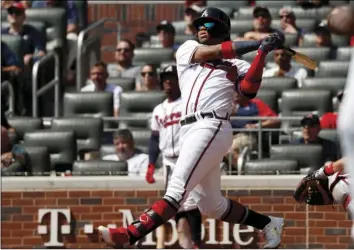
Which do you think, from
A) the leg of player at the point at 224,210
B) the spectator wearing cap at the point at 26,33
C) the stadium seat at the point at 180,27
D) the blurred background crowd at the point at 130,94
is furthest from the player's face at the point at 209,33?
the stadium seat at the point at 180,27

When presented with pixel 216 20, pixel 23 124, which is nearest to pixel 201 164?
pixel 216 20

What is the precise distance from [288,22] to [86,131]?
10.3 ft

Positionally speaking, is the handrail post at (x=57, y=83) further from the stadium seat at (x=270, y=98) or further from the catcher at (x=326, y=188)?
the catcher at (x=326, y=188)

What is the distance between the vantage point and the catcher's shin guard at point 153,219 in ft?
25.9

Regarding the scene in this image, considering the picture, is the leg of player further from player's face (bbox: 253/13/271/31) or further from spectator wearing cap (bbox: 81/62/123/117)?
player's face (bbox: 253/13/271/31)

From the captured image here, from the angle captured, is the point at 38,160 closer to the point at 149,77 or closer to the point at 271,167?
the point at 149,77

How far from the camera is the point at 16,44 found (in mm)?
13375

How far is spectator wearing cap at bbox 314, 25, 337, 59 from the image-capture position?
13.1 m

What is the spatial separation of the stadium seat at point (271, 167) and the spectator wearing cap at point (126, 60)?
9.15 ft

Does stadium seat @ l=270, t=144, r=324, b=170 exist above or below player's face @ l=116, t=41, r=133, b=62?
below

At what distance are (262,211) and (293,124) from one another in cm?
118

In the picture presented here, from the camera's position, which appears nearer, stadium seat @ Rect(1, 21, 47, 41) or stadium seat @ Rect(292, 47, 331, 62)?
stadium seat @ Rect(292, 47, 331, 62)

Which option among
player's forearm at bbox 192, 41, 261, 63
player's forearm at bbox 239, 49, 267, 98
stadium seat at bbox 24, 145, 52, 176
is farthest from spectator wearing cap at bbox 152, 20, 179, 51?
player's forearm at bbox 239, 49, 267, 98

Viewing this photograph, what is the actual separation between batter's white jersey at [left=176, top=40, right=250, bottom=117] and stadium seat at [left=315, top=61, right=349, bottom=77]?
474cm
